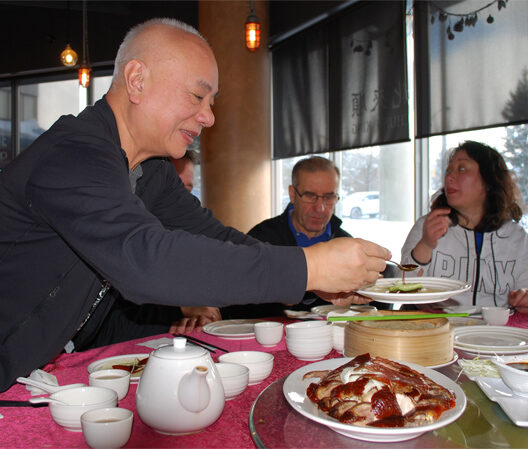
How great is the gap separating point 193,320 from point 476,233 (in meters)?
1.93

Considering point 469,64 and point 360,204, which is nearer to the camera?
point 469,64

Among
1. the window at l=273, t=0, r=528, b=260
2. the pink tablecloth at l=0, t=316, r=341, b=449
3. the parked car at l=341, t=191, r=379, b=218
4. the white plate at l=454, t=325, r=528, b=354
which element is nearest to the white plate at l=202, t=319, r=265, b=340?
the pink tablecloth at l=0, t=316, r=341, b=449

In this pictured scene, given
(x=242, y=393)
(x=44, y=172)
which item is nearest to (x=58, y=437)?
(x=242, y=393)

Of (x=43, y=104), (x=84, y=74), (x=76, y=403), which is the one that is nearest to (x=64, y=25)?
(x=43, y=104)

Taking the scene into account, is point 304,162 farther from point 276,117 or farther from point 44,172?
point 276,117

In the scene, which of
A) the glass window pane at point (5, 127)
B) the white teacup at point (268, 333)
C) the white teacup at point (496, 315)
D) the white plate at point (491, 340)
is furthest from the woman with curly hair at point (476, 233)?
the glass window pane at point (5, 127)

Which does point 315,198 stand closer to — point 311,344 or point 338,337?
point 338,337

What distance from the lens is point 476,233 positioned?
3.08 m

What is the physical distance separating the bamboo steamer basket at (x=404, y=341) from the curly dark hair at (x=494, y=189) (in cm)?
190

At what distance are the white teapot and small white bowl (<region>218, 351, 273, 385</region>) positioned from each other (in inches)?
11.4

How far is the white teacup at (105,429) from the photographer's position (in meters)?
0.89

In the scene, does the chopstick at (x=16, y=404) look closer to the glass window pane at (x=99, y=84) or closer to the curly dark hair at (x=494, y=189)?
the curly dark hair at (x=494, y=189)

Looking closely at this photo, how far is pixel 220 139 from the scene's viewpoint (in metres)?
5.82

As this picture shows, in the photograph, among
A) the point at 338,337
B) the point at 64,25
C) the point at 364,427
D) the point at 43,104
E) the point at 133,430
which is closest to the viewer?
the point at 364,427
